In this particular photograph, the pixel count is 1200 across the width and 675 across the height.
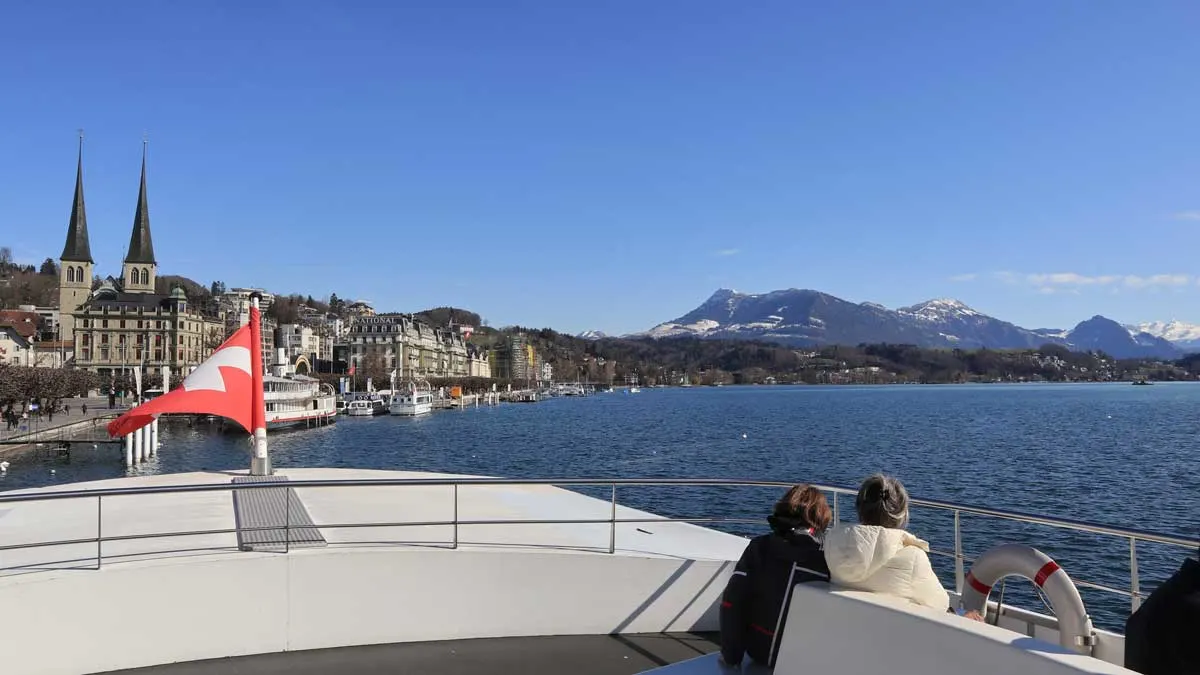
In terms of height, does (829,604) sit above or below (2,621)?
above

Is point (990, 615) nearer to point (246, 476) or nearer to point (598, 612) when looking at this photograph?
point (598, 612)

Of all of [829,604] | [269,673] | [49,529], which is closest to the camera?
[829,604]

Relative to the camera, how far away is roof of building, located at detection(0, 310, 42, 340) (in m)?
158

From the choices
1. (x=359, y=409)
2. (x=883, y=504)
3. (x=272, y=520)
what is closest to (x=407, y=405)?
(x=359, y=409)

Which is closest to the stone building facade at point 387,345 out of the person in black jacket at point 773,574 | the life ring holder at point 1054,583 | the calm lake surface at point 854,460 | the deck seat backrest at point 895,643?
the calm lake surface at point 854,460

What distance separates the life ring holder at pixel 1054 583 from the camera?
3.56 metres

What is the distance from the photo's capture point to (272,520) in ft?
24.5

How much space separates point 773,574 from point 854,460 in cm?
4391

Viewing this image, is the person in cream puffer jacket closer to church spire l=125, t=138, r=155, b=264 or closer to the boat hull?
the boat hull

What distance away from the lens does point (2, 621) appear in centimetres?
528

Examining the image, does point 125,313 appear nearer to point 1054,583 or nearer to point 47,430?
point 47,430

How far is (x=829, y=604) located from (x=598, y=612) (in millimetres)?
2999

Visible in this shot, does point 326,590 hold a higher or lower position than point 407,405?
higher

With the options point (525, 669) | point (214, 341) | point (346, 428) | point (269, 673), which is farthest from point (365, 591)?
point (214, 341)
